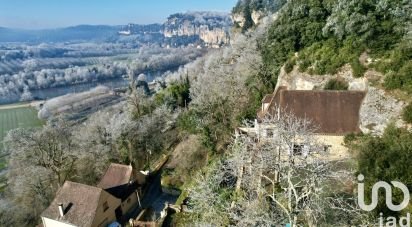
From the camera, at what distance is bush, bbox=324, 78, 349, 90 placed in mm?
24461

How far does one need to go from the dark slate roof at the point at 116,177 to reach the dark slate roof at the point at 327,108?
1158 centimetres

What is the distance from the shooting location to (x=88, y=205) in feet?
72.7

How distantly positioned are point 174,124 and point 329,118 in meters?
19.8

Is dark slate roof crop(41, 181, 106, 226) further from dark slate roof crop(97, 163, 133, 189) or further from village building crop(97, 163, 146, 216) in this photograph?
dark slate roof crop(97, 163, 133, 189)

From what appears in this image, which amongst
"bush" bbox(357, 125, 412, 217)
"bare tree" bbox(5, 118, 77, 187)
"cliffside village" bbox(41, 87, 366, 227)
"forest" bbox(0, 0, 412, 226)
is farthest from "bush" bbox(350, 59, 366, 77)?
"bare tree" bbox(5, 118, 77, 187)

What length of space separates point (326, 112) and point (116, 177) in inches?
630

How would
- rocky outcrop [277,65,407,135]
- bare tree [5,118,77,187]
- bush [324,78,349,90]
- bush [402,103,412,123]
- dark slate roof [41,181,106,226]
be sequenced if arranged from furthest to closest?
1. bare tree [5,118,77,187]
2. bush [324,78,349,90]
3. dark slate roof [41,181,106,226]
4. rocky outcrop [277,65,407,135]
5. bush [402,103,412,123]

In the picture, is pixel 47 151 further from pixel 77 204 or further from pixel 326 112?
pixel 326 112

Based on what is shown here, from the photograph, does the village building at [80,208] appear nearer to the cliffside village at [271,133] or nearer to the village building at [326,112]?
the cliffside village at [271,133]

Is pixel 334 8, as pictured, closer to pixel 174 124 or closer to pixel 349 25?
pixel 349 25

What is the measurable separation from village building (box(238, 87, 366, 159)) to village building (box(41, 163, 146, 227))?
10.4 metres

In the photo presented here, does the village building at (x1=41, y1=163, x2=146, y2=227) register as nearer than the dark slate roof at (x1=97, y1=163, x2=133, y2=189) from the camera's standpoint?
Yes

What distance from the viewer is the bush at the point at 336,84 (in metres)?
24.5

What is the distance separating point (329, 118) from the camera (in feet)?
71.6
